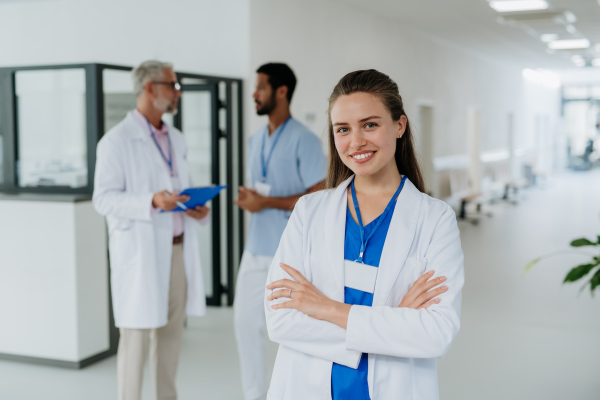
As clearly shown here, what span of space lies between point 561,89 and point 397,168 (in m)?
25.9

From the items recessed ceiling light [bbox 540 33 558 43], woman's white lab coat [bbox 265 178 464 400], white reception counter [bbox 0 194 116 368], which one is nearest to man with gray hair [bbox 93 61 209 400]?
white reception counter [bbox 0 194 116 368]

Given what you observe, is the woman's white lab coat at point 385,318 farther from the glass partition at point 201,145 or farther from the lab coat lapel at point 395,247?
the glass partition at point 201,145

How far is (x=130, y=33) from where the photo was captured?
5.85m

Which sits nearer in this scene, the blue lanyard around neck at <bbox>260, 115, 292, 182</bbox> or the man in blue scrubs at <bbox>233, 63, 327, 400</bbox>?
the man in blue scrubs at <bbox>233, 63, 327, 400</bbox>

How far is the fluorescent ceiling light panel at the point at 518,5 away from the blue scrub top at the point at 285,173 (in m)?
5.51

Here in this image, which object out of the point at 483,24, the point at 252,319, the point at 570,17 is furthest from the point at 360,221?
the point at 483,24

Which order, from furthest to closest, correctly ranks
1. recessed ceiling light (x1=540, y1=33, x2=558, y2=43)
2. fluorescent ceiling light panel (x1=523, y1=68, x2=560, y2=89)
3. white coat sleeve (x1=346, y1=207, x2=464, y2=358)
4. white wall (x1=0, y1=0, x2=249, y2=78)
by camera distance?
fluorescent ceiling light panel (x1=523, y1=68, x2=560, y2=89) < recessed ceiling light (x1=540, y1=33, x2=558, y2=43) < white wall (x1=0, y1=0, x2=249, y2=78) < white coat sleeve (x1=346, y1=207, x2=464, y2=358)

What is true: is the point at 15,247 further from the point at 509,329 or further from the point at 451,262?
the point at 509,329

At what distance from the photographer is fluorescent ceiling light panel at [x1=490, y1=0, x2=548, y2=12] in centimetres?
760

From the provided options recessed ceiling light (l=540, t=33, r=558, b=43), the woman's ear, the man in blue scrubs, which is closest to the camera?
the woman's ear

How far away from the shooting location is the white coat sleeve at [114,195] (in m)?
2.76

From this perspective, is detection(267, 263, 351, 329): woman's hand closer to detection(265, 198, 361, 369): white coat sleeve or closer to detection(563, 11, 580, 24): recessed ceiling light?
detection(265, 198, 361, 369): white coat sleeve

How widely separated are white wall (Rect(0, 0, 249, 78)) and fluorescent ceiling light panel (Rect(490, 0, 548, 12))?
12.7 feet

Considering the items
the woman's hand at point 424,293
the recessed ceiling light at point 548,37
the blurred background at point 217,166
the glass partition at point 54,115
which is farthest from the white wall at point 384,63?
the glass partition at point 54,115
